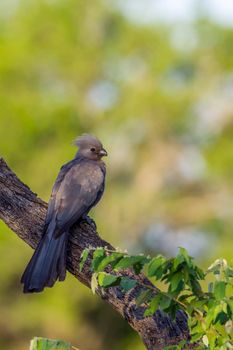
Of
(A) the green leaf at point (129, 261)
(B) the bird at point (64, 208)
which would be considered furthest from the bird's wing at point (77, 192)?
(A) the green leaf at point (129, 261)

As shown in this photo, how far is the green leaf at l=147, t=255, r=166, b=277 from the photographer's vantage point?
4809mm

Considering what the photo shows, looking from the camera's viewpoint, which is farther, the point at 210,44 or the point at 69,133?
the point at 210,44

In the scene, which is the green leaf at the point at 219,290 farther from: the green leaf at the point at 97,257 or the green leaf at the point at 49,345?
the green leaf at the point at 49,345

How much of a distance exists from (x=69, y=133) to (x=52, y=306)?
4342mm

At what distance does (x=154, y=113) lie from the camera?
24.4 m

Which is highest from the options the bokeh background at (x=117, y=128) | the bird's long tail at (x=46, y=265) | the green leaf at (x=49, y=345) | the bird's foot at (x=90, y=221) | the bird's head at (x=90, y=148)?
the bokeh background at (x=117, y=128)

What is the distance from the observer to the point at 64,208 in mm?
7219

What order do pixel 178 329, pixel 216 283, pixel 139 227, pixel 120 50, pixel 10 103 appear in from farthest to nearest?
pixel 120 50, pixel 10 103, pixel 139 227, pixel 178 329, pixel 216 283

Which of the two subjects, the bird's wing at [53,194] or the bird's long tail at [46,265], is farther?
the bird's wing at [53,194]

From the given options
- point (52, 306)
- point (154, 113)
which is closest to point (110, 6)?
point (154, 113)

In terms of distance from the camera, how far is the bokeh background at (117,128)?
21562 millimetres

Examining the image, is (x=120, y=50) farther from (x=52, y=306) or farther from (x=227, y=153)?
(x=52, y=306)

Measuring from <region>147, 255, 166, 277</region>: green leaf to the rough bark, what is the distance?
53.0 inches

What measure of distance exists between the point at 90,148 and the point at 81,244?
2039mm
